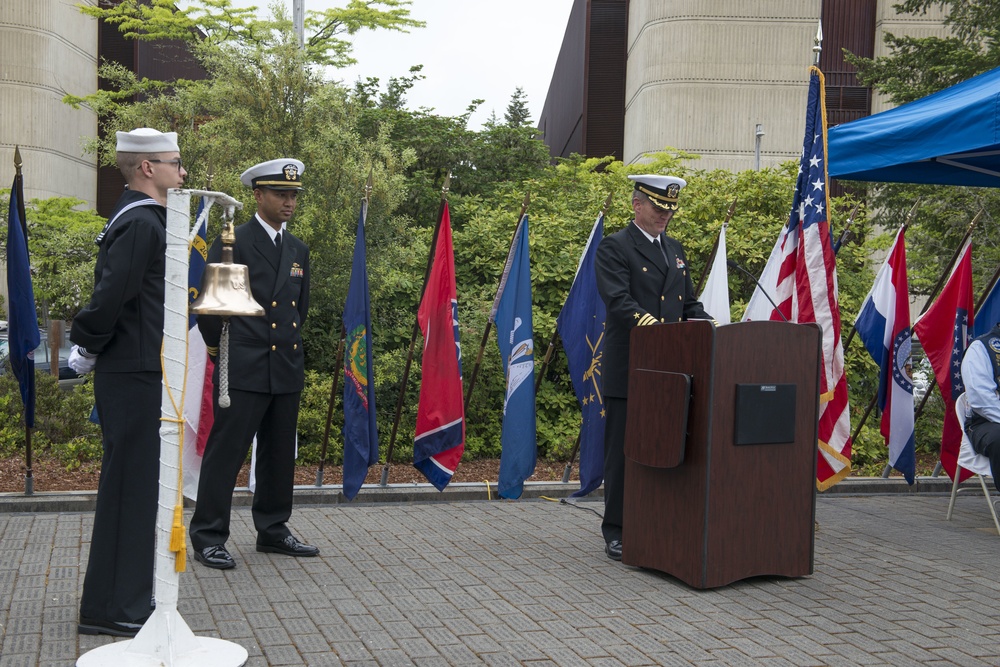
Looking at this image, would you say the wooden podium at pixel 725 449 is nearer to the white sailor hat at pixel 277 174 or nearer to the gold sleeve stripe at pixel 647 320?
the gold sleeve stripe at pixel 647 320

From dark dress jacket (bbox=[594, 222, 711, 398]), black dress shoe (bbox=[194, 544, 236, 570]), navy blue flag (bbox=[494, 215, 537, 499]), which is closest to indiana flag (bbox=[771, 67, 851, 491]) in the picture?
dark dress jacket (bbox=[594, 222, 711, 398])

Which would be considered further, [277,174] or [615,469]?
[615,469]

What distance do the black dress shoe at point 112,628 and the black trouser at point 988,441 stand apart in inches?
218

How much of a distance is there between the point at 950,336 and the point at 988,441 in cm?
139

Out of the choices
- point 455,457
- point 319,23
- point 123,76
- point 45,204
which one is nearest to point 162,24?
point 123,76

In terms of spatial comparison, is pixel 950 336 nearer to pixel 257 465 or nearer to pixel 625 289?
pixel 625 289

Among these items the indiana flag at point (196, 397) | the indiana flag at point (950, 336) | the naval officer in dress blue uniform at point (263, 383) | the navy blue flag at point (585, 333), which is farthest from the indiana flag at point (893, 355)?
the indiana flag at point (196, 397)

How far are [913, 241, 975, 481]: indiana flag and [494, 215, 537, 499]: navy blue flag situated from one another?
3.12m

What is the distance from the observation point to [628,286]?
6.10 meters

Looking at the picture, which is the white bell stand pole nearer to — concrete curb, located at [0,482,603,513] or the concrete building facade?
concrete curb, located at [0,482,603,513]

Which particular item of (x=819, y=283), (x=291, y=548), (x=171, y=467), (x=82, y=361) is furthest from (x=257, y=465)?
(x=819, y=283)

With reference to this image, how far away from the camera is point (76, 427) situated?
951 cm

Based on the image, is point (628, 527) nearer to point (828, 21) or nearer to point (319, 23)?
point (319, 23)

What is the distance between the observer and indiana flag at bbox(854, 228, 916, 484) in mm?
8078
